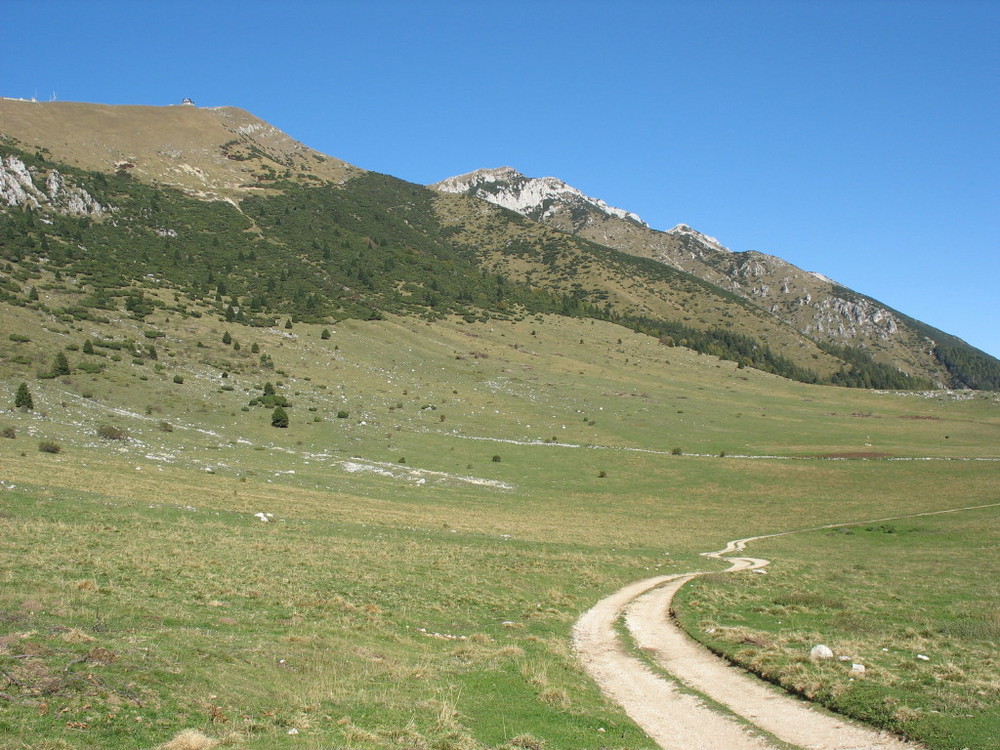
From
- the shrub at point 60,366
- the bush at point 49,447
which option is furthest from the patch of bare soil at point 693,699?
the shrub at point 60,366

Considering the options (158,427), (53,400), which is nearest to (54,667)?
(158,427)

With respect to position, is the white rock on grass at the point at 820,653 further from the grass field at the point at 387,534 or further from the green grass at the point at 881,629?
the grass field at the point at 387,534

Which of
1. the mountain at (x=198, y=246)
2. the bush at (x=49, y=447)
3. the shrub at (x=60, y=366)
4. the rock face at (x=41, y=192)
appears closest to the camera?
the bush at (x=49, y=447)

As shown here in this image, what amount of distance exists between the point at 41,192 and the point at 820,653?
15687cm

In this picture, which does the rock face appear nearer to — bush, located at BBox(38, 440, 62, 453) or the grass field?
the grass field

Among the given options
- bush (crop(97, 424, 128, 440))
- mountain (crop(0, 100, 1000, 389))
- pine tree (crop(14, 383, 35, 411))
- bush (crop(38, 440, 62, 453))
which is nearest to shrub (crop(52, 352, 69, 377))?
pine tree (crop(14, 383, 35, 411))

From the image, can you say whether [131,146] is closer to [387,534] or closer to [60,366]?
[60,366]

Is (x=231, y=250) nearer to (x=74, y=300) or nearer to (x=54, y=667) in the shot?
(x=74, y=300)

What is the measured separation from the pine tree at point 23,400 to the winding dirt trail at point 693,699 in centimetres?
5326

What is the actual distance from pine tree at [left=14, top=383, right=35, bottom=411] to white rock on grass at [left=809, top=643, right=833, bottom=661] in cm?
6021

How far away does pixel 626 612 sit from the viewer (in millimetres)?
21875

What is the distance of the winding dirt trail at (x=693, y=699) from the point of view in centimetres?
1129

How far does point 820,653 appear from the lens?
1542 cm

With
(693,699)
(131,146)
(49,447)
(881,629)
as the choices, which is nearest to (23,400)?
(49,447)
